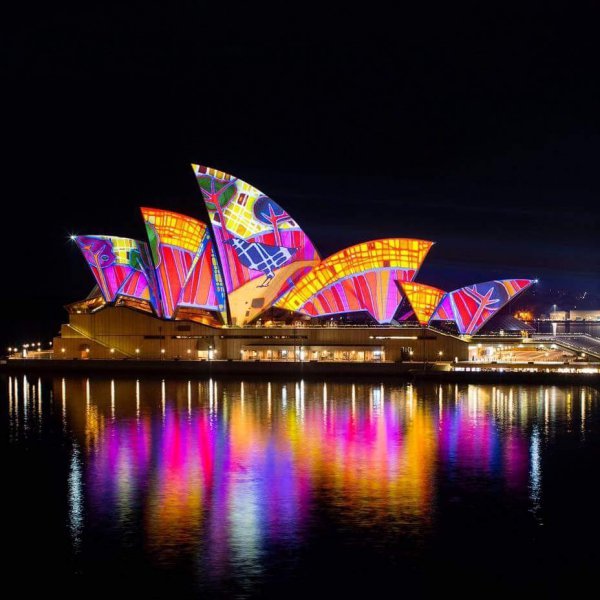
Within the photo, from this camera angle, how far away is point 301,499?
72.9 ft

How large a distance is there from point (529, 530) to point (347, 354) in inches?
1234

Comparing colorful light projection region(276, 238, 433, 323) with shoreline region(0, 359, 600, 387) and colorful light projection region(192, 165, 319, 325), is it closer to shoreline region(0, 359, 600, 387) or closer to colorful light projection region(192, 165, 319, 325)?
colorful light projection region(192, 165, 319, 325)

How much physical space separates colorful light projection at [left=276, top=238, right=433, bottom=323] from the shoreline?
3.09 meters

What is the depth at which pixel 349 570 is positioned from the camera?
17.5 meters

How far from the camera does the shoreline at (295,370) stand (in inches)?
1785

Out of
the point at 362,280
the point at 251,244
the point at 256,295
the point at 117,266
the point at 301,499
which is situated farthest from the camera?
the point at 117,266

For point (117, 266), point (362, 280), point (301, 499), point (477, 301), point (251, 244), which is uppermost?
point (251, 244)

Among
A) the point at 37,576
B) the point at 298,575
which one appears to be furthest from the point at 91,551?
the point at 298,575

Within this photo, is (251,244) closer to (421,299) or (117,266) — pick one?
(117,266)

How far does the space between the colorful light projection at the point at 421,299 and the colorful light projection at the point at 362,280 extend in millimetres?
503

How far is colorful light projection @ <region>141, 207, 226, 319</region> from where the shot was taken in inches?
1983

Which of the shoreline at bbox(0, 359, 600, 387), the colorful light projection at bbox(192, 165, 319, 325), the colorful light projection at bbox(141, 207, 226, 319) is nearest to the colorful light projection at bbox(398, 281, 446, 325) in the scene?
the shoreline at bbox(0, 359, 600, 387)

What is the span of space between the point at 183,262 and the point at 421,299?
37.9 feet

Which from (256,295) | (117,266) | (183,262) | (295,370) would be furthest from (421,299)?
(117,266)
